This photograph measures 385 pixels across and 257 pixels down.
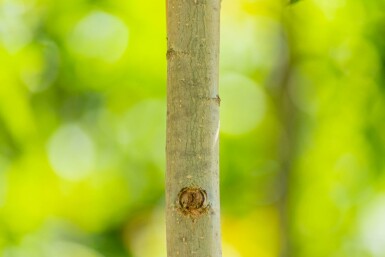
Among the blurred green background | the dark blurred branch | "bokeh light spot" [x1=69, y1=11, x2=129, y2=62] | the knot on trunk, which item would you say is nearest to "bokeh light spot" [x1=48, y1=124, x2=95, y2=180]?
Answer: the blurred green background

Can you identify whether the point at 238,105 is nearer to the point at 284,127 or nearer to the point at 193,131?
the point at 284,127

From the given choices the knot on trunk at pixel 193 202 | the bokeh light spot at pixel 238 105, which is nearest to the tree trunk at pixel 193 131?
the knot on trunk at pixel 193 202

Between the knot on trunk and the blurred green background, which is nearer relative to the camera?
the knot on trunk

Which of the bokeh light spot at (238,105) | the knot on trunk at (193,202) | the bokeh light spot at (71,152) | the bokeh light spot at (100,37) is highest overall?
the bokeh light spot at (100,37)

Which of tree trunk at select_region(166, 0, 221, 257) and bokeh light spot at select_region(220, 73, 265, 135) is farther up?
bokeh light spot at select_region(220, 73, 265, 135)

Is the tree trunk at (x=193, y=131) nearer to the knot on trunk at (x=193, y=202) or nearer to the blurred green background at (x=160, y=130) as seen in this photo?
the knot on trunk at (x=193, y=202)

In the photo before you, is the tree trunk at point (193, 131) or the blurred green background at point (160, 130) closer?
the tree trunk at point (193, 131)

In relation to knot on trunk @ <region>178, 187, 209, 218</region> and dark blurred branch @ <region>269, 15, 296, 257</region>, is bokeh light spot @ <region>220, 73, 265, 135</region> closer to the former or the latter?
dark blurred branch @ <region>269, 15, 296, 257</region>

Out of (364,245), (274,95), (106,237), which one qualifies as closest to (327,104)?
(274,95)
